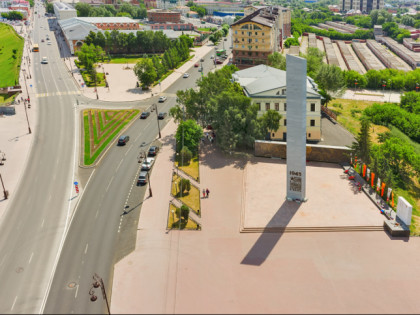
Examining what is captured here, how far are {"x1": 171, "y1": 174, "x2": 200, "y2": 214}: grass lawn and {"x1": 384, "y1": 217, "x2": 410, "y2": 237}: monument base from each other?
25.4 meters

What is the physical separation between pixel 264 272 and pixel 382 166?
28647mm

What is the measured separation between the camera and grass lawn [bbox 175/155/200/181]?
62.1 metres

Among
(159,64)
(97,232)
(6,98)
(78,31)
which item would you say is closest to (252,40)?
(159,64)

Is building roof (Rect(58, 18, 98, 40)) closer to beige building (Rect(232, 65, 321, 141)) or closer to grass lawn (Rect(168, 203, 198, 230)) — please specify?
beige building (Rect(232, 65, 321, 141))

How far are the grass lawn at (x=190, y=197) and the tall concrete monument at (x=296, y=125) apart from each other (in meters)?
13.5

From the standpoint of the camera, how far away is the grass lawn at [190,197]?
5384 centimetres

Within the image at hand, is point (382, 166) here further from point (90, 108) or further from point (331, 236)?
point (90, 108)

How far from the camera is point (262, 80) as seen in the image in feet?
252

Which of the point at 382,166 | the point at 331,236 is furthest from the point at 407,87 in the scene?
the point at 331,236

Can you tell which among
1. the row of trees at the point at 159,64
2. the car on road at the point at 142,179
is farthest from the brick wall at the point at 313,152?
the row of trees at the point at 159,64

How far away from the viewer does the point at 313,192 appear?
55.8 metres

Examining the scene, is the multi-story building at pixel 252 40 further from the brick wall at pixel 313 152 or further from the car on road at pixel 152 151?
the car on road at pixel 152 151

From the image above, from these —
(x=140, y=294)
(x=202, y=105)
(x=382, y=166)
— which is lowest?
(x=140, y=294)

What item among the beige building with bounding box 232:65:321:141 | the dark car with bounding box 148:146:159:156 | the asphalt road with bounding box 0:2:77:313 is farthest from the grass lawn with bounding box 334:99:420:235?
the asphalt road with bounding box 0:2:77:313
